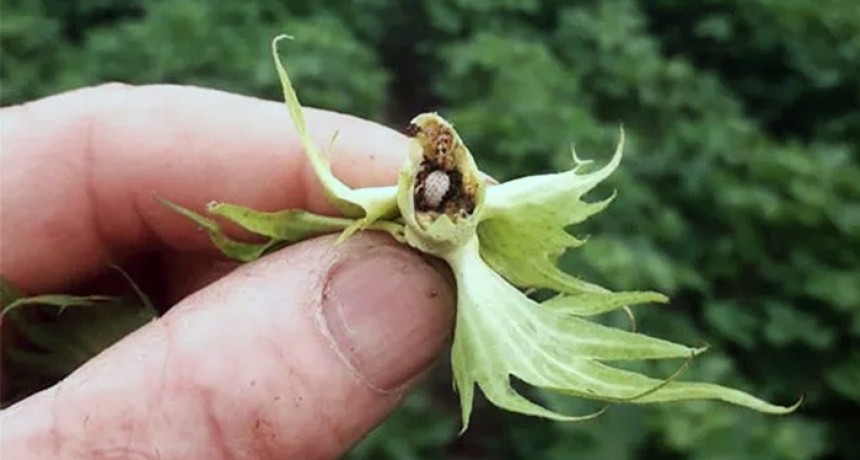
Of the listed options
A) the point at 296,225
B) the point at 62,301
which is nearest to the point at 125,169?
the point at 62,301

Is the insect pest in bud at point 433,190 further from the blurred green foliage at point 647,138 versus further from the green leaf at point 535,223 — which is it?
the blurred green foliage at point 647,138

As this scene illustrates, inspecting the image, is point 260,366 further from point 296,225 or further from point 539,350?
point 539,350

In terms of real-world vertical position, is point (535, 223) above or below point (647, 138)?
above

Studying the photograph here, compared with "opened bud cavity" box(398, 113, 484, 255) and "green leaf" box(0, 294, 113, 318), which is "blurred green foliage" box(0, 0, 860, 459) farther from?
"opened bud cavity" box(398, 113, 484, 255)

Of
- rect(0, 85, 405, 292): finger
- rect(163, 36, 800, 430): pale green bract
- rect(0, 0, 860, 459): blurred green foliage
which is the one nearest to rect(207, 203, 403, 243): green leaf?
rect(163, 36, 800, 430): pale green bract

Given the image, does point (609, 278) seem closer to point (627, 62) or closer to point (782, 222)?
point (782, 222)

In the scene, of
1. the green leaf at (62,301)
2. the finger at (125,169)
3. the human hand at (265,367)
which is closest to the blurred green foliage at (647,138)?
the finger at (125,169)

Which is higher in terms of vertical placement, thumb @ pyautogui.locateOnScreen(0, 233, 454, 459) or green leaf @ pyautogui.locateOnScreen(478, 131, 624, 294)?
green leaf @ pyautogui.locateOnScreen(478, 131, 624, 294)
